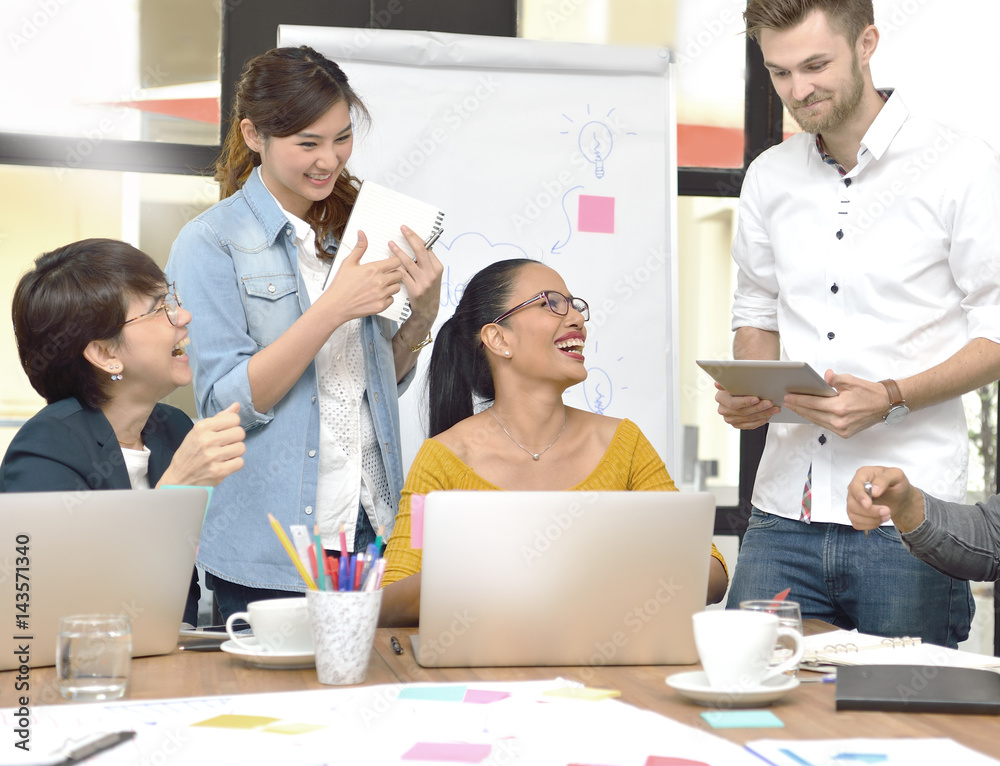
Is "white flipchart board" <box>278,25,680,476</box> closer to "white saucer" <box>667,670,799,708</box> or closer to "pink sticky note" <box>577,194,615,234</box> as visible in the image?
"pink sticky note" <box>577,194,615,234</box>

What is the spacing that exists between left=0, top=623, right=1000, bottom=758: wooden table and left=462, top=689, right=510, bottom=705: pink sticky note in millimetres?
61

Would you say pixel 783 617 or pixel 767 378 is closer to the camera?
pixel 783 617

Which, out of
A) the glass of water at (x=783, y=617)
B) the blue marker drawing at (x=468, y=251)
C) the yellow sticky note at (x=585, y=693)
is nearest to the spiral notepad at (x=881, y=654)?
the glass of water at (x=783, y=617)

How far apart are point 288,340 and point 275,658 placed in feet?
2.60

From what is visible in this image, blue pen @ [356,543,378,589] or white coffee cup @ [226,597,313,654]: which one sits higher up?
blue pen @ [356,543,378,589]

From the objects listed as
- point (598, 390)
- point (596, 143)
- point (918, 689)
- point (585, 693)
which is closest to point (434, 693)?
point (585, 693)

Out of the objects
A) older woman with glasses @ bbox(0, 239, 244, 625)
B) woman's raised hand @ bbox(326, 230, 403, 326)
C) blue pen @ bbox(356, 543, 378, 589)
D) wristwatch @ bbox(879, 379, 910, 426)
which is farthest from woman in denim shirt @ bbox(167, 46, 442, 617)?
wristwatch @ bbox(879, 379, 910, 426)

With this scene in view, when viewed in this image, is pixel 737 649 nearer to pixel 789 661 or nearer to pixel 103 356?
pixel 789 661

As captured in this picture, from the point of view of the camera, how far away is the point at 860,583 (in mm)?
2008

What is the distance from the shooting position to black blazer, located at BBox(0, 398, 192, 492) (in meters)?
1.62

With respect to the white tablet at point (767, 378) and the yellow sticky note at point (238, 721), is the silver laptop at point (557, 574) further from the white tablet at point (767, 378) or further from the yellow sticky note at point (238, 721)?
the white tablet at point (767, 378)

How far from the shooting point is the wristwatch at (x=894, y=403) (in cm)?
195

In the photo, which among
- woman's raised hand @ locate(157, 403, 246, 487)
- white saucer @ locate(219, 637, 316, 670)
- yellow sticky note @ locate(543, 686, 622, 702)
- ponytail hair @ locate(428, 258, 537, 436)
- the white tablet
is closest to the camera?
Result: yellow sticky note @ locate(543, 686, 622, 702)

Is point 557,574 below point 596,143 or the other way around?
below
